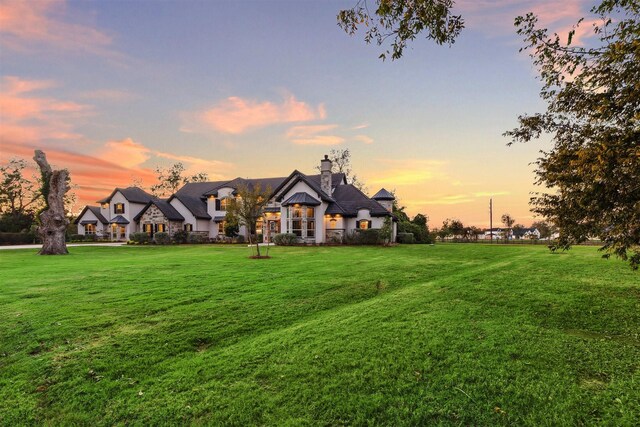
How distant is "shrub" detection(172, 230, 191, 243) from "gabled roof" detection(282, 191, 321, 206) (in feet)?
46.8

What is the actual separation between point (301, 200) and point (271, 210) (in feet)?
20.1

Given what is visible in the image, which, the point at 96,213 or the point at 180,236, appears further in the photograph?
the point at 96,213

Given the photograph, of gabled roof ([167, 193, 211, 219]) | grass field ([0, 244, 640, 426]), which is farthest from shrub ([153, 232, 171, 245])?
grass field ([0, 244, 640, 426])

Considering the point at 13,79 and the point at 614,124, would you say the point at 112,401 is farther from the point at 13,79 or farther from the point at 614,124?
the point at 13,79

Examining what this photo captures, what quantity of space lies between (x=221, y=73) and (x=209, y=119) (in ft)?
13.0

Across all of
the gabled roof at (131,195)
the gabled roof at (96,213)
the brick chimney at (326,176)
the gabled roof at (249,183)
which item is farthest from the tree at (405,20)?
the gabled roof at (96,213)

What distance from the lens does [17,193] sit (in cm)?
4959

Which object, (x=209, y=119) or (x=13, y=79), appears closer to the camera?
(x=13, y=79)

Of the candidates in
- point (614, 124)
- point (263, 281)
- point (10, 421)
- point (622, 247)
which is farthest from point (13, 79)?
point (622, 247)

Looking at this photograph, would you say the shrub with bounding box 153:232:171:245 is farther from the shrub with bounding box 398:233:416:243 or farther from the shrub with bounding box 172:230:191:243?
the shrub with bounding box 398:233:416:243

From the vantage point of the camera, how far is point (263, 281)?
34.5ft

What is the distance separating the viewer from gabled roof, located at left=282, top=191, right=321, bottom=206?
102 ft

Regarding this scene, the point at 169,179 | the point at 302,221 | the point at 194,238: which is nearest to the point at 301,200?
the point at 302,221

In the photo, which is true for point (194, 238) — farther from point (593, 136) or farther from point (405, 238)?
point (593, 136)
